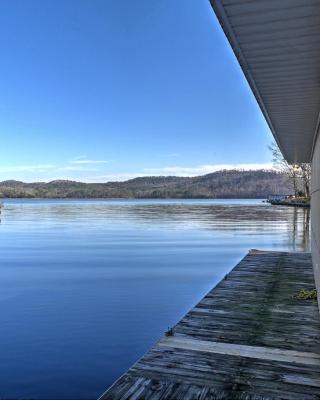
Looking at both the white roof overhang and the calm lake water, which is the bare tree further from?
the white roof overhang

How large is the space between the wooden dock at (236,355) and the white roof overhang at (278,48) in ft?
12.0

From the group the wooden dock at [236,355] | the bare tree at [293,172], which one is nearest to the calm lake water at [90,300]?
the wooden dock at [236,355]

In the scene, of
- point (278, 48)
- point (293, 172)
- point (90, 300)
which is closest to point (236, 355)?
point (278, 48)

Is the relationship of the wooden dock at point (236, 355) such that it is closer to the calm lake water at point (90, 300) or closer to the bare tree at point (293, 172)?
the calm lake water at point (90, 300)

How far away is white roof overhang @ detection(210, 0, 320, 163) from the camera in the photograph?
12.1 ft

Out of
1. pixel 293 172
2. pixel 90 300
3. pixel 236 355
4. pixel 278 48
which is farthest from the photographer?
pixel 293 172

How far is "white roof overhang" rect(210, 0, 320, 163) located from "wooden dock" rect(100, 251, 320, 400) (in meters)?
3.65

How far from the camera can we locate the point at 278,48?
4656mm

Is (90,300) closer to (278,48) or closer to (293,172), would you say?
(278,48)

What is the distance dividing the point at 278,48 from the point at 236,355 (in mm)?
3890

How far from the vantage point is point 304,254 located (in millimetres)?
16875

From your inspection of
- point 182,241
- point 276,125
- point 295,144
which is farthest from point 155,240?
point 276,125

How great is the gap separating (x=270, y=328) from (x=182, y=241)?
64.0ft

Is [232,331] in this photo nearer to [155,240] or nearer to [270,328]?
[270,328]
